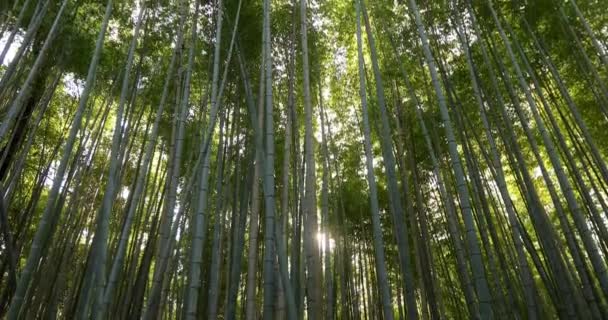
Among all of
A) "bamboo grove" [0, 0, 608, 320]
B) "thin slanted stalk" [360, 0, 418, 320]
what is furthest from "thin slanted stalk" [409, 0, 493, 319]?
"thin slanted stalk" [360, 0, 418, 320]

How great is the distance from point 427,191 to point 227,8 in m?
4.10

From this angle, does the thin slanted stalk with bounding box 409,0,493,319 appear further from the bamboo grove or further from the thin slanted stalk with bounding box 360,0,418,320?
the thin slanted stalk with bounding box 360,0,418,320

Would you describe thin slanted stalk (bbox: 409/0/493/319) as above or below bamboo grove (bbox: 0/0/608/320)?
below

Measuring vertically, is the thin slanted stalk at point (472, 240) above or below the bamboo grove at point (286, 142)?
below

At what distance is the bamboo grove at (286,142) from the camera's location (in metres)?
2.61

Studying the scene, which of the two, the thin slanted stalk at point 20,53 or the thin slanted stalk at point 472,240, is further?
the thin slanted stalk at point 20,53

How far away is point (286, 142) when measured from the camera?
3182mm

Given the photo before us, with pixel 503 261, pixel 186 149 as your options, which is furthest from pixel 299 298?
pixel 186 149

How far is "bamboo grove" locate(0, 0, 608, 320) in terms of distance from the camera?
2609 mm

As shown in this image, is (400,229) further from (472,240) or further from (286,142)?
(286,142)

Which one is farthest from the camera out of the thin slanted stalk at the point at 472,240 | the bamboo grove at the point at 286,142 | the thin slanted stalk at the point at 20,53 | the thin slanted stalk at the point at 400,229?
the thin slanted stalk at the point at 20,53

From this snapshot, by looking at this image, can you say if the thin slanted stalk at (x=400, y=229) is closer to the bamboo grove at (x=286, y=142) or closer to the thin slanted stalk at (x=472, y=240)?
the bamboo grove at (x=286, y=142)

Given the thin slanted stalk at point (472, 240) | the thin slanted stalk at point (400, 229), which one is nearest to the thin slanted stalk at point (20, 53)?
the thin slanted stalk at point (400, 229)

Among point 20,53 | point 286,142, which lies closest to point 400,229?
point 286,142
